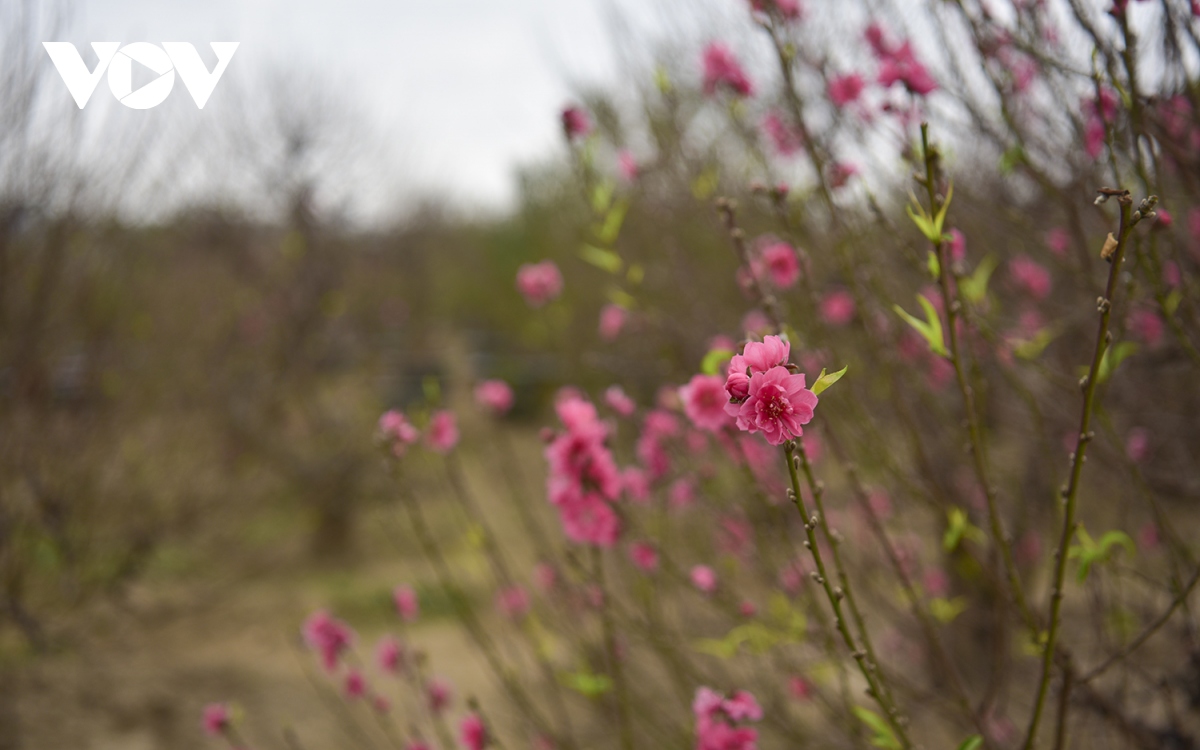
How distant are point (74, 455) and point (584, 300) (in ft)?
22.1

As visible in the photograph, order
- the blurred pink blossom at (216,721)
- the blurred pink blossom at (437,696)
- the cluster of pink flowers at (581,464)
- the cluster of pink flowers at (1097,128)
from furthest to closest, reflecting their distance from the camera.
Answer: the blurred pink blossom at (437,696), the blurred pink blossom at (216,721), the cluster of pink flowers at (1097,128), the cluster of pink flowers at (581,464)

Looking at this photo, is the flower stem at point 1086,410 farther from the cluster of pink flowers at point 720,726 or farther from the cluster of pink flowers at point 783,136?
the cluster of pink flowers at point 783,136

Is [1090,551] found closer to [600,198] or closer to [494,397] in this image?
[600,198]

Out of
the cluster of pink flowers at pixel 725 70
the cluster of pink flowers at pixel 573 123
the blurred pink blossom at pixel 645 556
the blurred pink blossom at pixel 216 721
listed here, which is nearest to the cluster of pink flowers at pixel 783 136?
the cluster of pink flowers at pixel 725 70

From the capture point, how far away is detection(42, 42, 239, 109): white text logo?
3.24 metres

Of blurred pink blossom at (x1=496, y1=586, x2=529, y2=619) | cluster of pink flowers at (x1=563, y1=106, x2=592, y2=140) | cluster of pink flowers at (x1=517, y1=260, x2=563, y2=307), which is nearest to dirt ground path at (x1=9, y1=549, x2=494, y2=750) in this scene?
blurred pink blossom at (x1=496, y1=586, x2=529, y2=619)

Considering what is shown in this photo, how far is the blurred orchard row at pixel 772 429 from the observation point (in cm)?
140

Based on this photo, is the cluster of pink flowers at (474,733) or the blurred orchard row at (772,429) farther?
the cluster of pink flowers at (474,733)

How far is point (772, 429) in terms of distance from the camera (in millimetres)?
802

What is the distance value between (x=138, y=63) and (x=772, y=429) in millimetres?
4070

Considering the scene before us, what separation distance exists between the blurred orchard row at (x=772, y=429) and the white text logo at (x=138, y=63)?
1.21ft

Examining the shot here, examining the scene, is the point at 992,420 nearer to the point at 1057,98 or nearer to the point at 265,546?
the point at 1057,98

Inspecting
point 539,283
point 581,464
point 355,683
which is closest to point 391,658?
point 355,683

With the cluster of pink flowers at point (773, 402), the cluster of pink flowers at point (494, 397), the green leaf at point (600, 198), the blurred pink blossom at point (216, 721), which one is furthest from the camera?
the cluster of pink flowers at point (494, 397)
